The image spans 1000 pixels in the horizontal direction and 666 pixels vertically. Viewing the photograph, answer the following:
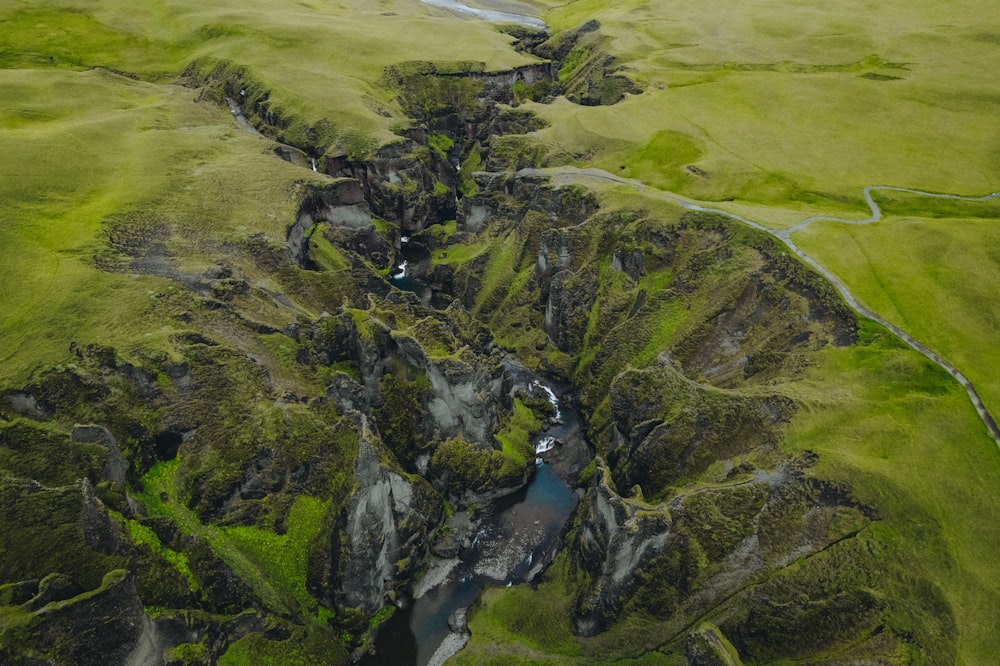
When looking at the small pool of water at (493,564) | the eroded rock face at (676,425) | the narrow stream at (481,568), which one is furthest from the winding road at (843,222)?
the small pool of water at (493,564)

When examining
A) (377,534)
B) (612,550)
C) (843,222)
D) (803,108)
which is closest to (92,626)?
(377,534)

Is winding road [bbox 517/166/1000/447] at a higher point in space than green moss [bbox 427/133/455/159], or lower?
higher

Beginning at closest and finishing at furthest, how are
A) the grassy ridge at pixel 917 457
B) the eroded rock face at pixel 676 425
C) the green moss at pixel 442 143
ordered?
the grassy ridge at pixel 917 457 < the eroded rock face at pixel 676 425 < the green moss at pixel 442 143

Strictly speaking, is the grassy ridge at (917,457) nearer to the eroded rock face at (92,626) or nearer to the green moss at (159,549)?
the green moss at (159,549)

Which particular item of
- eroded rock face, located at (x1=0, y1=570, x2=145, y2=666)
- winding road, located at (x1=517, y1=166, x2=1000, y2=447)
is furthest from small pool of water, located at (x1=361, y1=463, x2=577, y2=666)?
winding road, located at (x1=517, y1=166, x2=1000, y2=447)

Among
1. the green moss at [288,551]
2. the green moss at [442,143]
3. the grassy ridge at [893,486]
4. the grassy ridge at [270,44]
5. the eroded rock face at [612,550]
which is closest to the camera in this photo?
the grassy ridge at [893,486]

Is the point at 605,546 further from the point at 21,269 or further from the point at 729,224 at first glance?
the point at 21,269

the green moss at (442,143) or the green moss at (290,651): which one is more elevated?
the green moss at (442,143)

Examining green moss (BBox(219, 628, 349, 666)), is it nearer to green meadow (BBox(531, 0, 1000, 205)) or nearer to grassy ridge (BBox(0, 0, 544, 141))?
green meadow (BBox(531, 0, 1000, 205))
